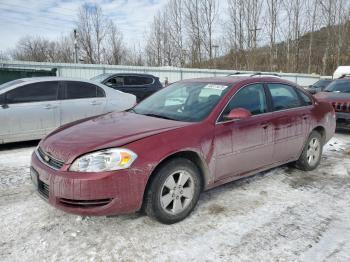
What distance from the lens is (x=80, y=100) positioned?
7496 millimetres

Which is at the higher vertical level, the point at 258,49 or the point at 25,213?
the point at 258,49

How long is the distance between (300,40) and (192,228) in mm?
41640

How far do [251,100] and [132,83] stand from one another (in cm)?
865

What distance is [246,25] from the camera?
39.0m

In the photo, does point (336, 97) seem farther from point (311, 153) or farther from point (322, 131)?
point (311, 153)

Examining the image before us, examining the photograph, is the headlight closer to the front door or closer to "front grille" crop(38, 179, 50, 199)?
"front grille" crop(38, 179, 50, 199)

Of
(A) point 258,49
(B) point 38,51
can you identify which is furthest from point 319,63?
(B) point 38,51

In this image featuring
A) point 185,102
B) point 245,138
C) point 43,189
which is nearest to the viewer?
point 43,189

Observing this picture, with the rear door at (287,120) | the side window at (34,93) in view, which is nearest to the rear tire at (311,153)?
the rear door at (287,120)

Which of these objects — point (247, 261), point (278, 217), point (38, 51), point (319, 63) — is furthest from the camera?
point (38, 51)

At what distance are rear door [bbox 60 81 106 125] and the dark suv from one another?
163 inches

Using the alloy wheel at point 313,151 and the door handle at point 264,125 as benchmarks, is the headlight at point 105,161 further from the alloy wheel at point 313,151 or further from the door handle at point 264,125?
the alloy wheel at point 313,151

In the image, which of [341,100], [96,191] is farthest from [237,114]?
[341,100]

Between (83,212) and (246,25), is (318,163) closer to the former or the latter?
(83,212)
